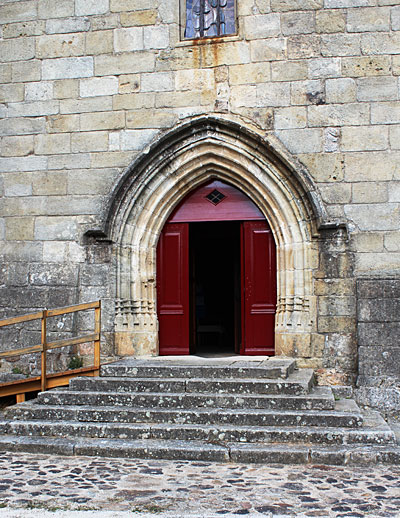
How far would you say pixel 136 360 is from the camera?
6375 millimetres

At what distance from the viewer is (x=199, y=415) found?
16.2ft

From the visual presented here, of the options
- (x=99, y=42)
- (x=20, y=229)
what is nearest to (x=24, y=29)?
(x=99, y=42)

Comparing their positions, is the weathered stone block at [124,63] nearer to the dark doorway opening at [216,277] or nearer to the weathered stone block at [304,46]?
the weathered stone block at [304,46]

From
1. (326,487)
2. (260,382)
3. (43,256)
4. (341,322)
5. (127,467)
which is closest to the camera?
(326,487)

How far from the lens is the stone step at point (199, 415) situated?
4.83 m

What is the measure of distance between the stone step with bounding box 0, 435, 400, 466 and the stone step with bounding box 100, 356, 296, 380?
951mm

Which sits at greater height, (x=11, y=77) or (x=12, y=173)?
(x=11, y=77)

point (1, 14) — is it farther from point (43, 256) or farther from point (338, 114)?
point (338, 114)

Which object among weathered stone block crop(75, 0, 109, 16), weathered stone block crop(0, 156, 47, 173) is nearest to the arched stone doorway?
weathered stone block crop(0, 156, 47, 173)

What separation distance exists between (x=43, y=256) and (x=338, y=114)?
378 centimetres

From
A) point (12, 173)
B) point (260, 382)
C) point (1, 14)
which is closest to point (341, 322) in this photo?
point (260, 382)

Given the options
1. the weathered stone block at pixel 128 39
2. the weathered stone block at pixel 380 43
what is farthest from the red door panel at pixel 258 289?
the weathered stone block at pixel 128 39

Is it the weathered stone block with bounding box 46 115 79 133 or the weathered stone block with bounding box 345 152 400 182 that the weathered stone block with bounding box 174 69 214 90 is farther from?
the weathered stone block with bounding box 345 152 400 182

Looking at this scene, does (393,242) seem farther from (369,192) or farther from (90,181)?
(90,181)
